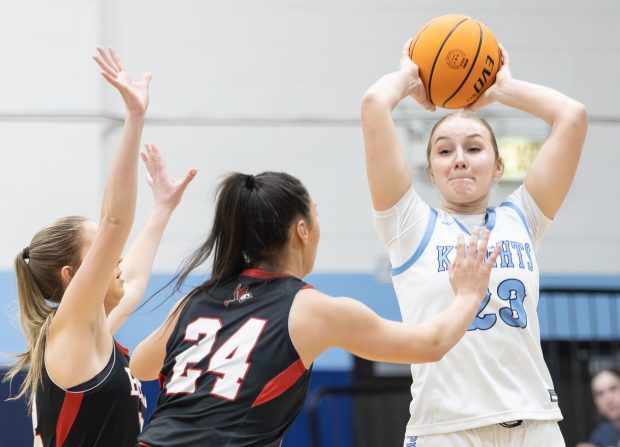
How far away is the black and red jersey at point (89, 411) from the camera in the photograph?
3.15 m

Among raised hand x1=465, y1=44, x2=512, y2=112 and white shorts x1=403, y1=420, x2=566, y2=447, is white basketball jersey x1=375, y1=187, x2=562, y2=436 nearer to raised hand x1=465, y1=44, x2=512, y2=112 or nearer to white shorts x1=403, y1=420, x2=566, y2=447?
white shorts x1=403, y1=420, x2=566, y2=447

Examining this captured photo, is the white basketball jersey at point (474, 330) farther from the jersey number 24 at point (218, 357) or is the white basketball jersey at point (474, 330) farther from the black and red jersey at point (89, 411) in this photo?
the black and red jersey at point (89, 411)

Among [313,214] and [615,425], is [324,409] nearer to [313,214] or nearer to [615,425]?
[615,425]

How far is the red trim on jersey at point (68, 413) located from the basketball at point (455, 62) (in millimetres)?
1553

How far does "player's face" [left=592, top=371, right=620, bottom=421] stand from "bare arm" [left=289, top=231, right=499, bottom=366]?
3388 mm

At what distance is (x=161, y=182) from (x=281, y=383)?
1299 mm

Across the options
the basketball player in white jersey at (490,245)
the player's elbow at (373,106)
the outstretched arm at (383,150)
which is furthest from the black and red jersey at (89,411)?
the player's elbow at (373,106)

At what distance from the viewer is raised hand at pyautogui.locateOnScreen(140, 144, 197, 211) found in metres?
3.68

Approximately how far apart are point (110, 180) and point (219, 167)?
14.2ft

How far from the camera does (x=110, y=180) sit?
298 centimetres

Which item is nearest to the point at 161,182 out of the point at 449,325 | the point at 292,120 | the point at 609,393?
the point at 449,325

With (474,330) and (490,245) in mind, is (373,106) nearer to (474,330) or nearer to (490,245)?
(490,245)

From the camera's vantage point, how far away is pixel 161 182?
3.74m

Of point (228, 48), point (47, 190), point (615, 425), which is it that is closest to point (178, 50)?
point (228, 48)
